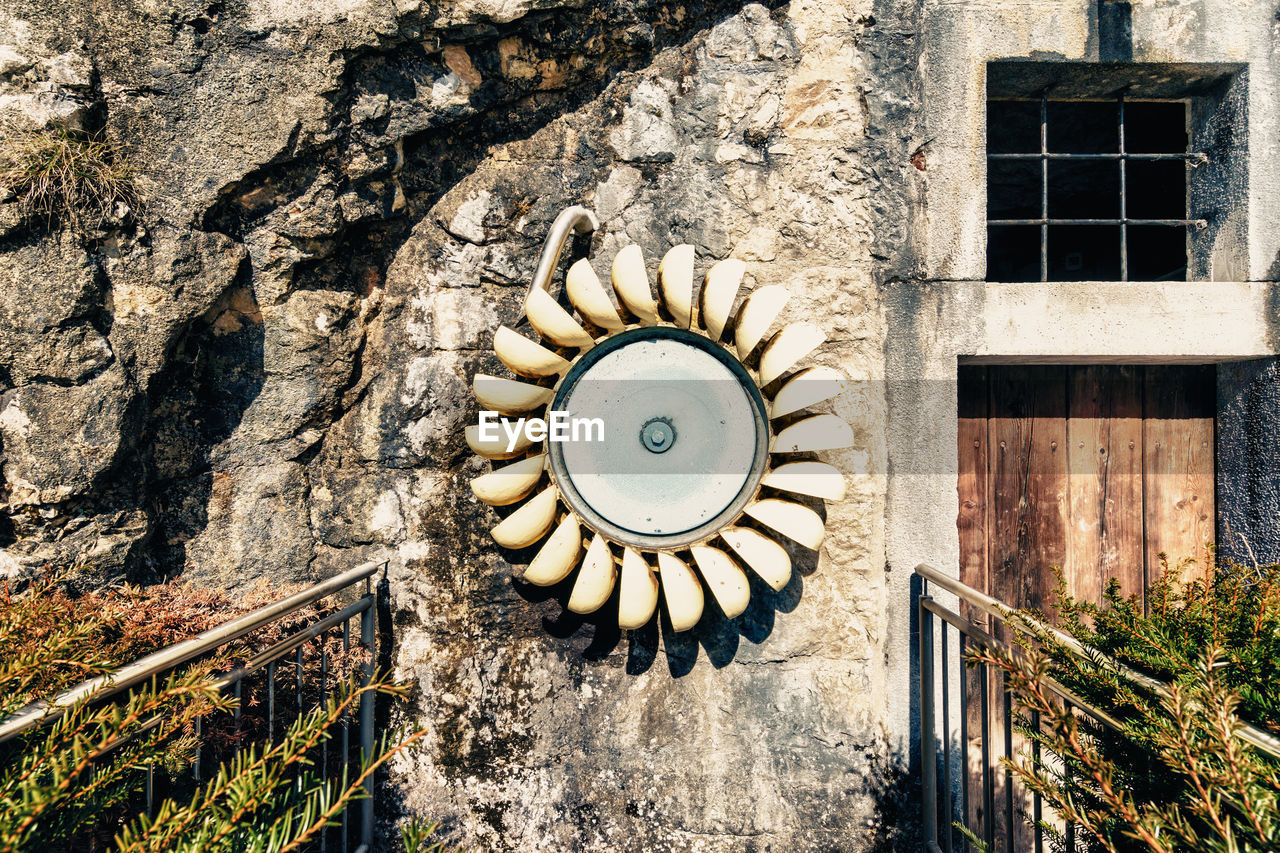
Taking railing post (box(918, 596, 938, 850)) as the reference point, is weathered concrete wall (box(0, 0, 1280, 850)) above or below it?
above

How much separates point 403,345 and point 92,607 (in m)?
1.00

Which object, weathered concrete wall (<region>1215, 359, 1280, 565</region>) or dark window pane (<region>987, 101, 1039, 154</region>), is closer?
weathered concrete wall (<region>1215, 359, 1280, 565</region>)

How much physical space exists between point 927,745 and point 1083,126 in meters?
2.41

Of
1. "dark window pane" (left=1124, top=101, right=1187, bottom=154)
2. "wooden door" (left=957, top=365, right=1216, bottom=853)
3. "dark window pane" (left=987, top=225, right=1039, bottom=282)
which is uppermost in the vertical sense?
"dark window pane" (left=1124, top=101, right=1187, bottom=154)

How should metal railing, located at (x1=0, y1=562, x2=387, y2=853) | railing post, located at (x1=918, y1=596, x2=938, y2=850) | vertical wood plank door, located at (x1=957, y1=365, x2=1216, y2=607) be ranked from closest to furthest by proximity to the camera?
metal railing, located at (x1=0, y1=562, x2=387, y2=853), railing post, located at (x1=918, y1=596, x2=938, y2=850), vertical wood plank door, located at (x1=957, y1=365, x2=1216, y2=607)

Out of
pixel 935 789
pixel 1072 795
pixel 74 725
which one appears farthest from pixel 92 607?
pixel 935 789

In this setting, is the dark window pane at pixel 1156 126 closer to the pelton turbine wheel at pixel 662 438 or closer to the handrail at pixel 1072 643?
the pelton turbine wheel at pixel 662 438

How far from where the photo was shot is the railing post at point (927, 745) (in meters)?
1.73

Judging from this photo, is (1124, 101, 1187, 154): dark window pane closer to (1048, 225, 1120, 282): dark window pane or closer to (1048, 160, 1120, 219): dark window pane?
(1048, 160, 1120, 219): dark window pane

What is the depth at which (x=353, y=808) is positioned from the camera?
183 cm

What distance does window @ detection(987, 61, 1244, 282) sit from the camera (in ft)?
6.22

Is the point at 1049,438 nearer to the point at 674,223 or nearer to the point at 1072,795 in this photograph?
the point at 1072,795

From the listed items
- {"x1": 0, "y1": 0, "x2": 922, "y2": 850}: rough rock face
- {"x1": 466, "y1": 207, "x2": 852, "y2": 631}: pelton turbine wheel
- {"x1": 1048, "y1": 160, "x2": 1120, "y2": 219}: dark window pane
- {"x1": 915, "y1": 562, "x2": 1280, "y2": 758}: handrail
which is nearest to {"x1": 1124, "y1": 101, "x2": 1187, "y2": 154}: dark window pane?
{"x1": 1048, "y1": 160, "x2": 1120, "y2": 219}: dark window pane

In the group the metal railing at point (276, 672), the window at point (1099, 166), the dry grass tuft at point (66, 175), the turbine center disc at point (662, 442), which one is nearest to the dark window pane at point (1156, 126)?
the window at point (1099, 166)
